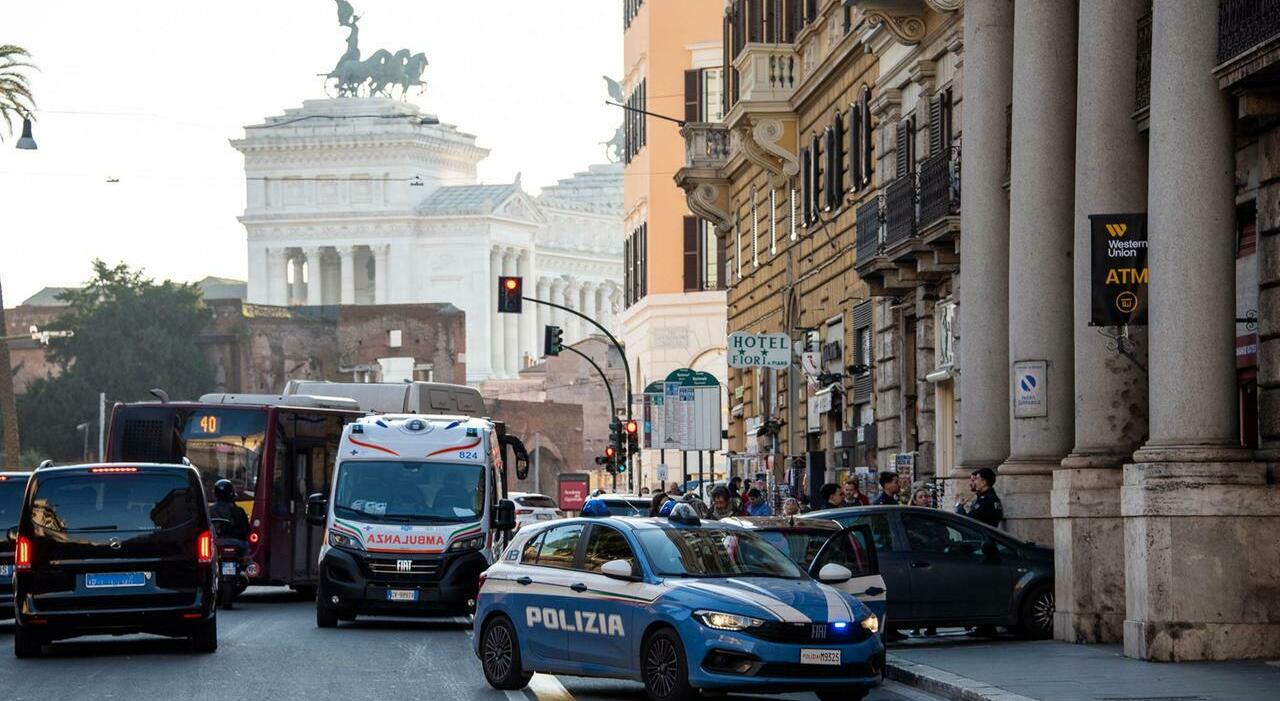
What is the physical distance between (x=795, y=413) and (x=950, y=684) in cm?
2611

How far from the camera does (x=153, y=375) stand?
124562 mm

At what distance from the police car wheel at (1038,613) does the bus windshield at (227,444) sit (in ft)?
46.3

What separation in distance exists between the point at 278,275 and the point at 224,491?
146m

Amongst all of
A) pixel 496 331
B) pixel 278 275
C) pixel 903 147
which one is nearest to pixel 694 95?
pixel 903 147

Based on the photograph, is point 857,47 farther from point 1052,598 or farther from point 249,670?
point 249,670

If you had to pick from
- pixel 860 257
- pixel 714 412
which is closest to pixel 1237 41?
pixel 860 257

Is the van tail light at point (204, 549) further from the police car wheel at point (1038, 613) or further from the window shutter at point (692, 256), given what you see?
the window shutter at point (692, 256)

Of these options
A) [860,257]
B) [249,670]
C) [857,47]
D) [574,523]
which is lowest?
[249,670]

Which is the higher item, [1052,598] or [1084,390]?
[1084,390]

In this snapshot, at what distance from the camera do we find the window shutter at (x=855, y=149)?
37.7 meters

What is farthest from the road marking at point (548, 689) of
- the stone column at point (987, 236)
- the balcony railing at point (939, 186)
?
the balcony railing at point (939, 186)

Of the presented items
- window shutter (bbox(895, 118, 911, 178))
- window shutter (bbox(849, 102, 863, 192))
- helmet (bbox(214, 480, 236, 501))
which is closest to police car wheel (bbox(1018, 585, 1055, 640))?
helmet (bbox(214, 480, 236, 501))

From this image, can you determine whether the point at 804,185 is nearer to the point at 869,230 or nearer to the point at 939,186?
the point at 869,230

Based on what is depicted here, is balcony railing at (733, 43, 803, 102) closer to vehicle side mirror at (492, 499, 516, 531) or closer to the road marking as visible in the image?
vehicle side mirror at (492, 499, 516, 531)
